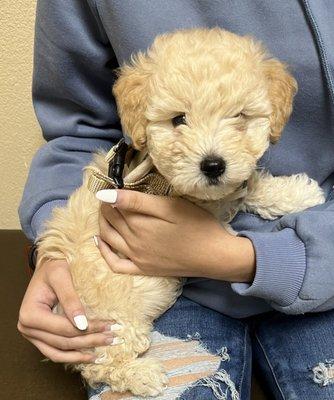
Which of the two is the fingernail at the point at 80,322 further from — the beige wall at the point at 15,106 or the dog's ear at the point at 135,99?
the beige wall at the point at 15,106

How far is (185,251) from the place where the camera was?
1192 mm

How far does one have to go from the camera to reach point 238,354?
4.36ft

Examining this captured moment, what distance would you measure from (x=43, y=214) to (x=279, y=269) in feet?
2.04

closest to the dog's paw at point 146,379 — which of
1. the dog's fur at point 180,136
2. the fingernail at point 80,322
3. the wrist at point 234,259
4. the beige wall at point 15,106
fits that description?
the dog's fur at point 180,136

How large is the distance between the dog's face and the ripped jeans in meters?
0.42

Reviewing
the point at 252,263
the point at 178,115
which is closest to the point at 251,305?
the point at 252,263

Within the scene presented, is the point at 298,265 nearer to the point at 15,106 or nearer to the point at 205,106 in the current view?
the point at 205,106

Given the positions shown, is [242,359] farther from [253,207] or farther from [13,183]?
[13,183]

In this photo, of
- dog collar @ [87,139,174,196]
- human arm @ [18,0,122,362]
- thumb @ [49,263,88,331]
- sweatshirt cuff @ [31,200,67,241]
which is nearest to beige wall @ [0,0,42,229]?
human arm @ [18,0,122,362]

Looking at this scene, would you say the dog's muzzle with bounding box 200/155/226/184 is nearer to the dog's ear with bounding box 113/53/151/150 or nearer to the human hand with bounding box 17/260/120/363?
the dog's ear with bounding box 113/53/151/150

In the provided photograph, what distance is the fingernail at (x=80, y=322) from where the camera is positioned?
1185 millimetres

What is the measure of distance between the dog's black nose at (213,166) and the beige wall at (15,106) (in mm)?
1077

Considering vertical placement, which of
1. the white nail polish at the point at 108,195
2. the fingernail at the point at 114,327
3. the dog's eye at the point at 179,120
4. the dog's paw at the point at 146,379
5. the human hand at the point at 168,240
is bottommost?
the dog's paw at the point at 146,379

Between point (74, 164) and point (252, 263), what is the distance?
22.6 inches
